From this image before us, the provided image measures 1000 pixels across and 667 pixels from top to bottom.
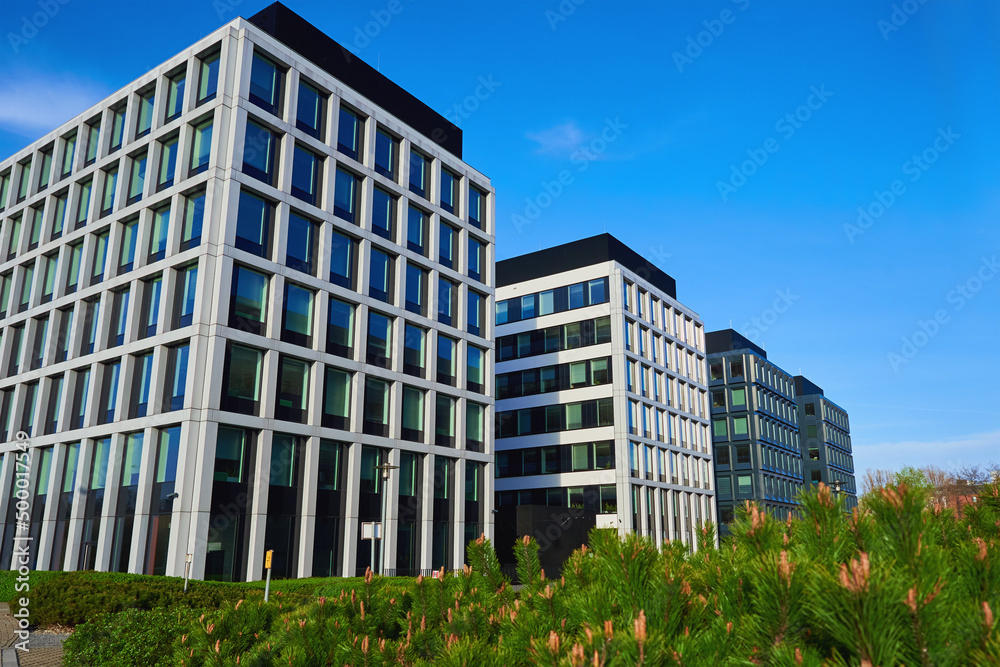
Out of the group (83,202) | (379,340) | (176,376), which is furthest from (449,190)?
(176,376)

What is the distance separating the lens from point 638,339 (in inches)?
2542

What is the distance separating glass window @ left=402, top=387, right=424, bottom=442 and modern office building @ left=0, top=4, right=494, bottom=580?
14cm

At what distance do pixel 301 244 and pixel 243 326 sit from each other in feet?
19.2

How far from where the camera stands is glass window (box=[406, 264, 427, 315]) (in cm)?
4259

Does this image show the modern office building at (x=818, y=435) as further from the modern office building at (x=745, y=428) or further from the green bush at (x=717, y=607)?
the green bush at (x=717, y=607)

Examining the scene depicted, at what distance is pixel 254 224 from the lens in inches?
1355

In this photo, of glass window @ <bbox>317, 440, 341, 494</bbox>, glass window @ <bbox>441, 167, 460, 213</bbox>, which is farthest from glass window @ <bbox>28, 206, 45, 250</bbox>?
glass window @ <bbox>441, 167, 460, 213</bbox>

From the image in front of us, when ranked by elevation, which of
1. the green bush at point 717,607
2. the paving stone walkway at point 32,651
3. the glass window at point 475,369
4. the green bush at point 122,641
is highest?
the glass window at point 475,369

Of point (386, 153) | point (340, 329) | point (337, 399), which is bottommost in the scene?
point (337, 399)

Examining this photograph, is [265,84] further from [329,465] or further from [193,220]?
[329,465]

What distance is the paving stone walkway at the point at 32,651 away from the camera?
14.6 meters

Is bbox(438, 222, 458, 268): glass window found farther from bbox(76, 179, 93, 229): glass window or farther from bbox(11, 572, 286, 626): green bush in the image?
bbox(11, 572, 286, 626): green bush

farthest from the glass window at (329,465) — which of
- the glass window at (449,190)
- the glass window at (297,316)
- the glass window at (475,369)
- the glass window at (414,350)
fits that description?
the glass window at (449,190)

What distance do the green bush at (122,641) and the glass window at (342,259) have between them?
27.6m
